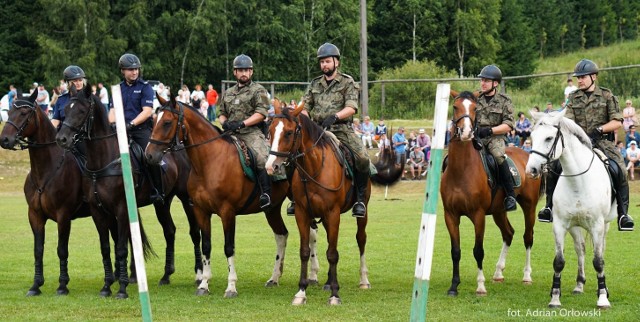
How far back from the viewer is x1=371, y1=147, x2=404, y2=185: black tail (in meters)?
15.9

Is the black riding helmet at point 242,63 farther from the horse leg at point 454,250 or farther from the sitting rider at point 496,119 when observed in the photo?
the horse leg at point 454,250

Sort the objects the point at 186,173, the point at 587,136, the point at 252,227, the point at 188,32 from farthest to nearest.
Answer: the point at 188,32 → the point at 252,227 → the point at 186,173 → the point at 587,136

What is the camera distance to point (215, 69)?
70.2m

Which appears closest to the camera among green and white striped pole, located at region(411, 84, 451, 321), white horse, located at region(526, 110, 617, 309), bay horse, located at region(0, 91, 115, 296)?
green and white striped pole, located at region(411, 84, 451, 321)

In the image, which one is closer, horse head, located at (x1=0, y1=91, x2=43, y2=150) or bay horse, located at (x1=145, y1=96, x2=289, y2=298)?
horse head, located at (x1=0, y1=91, x2=43, y2=150)

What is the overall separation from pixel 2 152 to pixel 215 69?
2801cm

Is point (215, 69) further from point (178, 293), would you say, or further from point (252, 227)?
point (178, 293)

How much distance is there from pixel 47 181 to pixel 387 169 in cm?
540

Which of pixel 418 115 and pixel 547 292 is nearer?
pixel 547 292

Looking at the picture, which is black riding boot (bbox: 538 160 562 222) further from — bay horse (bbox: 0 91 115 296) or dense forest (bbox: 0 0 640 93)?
dense forest (bbox: 0 0 640 93)

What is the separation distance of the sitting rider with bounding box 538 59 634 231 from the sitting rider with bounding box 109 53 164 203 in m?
5.87

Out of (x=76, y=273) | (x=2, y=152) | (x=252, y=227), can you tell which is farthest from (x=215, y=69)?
(x=76, y=273)

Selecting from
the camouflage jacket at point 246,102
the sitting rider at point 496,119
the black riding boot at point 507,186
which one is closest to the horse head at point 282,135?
the camouflage jacket at point 246,102

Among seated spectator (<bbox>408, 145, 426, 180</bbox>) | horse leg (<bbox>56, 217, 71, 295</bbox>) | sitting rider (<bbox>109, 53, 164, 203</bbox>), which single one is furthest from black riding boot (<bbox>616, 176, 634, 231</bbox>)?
seated spectator (<bbox>408, 145, 426, 180</bbox>)
